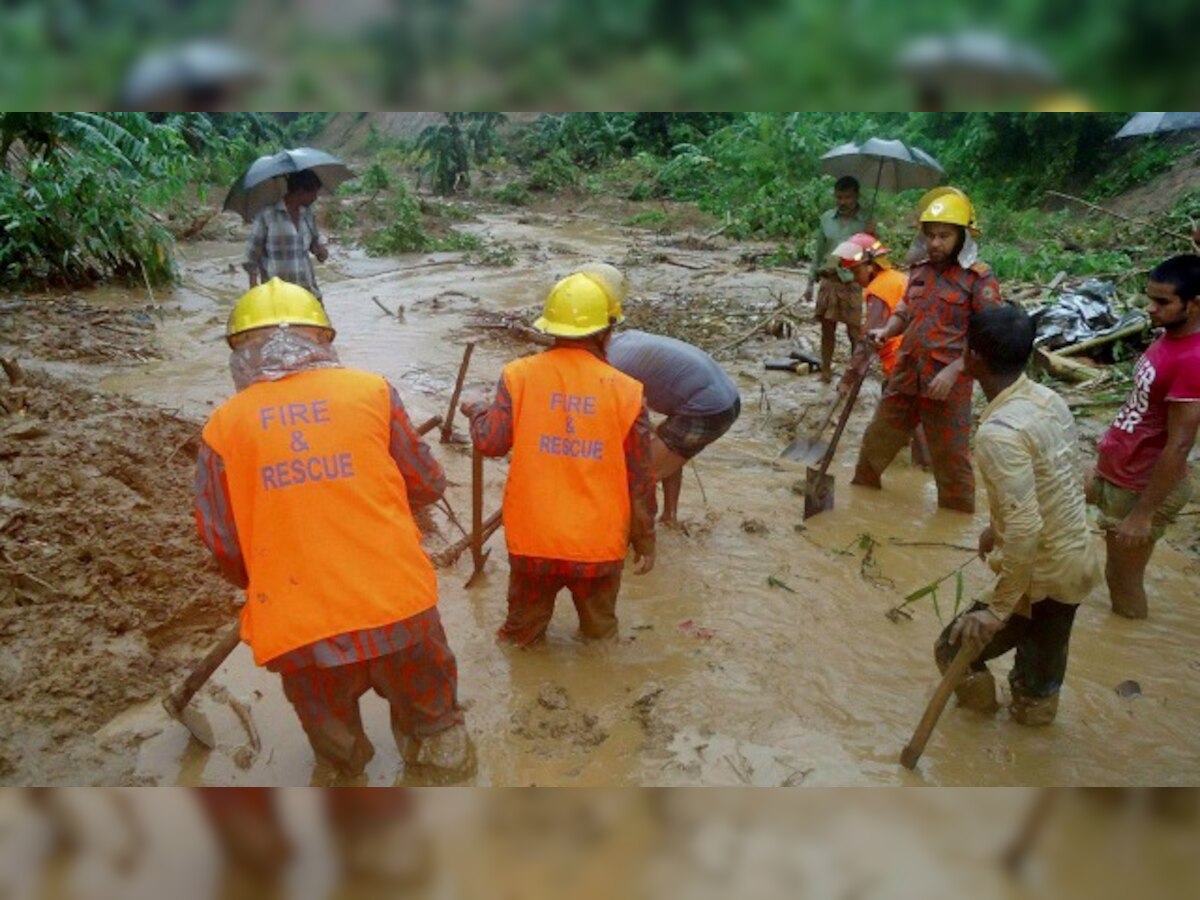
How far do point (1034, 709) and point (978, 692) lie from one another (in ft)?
0.65

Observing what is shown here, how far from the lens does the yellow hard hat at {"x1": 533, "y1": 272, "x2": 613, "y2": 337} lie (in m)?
3.42

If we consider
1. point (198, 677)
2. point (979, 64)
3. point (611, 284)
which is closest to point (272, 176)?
point (611, 284)

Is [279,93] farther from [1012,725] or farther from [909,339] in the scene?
[909,339]

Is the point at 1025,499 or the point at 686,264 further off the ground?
the point at 1025,499

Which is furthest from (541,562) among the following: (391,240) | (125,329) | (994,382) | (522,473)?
(391,240)

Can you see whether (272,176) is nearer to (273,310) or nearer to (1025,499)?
(273,310)

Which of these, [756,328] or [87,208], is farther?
[87,208]

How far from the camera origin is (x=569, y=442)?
3.41 meters

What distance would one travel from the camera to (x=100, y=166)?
9469mm

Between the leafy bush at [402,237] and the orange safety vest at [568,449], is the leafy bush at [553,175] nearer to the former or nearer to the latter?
the leafy bush at [402,237]

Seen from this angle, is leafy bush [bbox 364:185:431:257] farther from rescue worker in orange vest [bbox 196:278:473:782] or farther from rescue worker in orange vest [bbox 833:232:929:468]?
rescue worker in orange vest [bbox 196:278:473:782]

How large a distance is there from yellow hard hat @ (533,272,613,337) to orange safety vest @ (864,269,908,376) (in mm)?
2604

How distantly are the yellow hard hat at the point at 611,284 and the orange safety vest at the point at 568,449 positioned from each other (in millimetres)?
347

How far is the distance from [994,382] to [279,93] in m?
2.64
